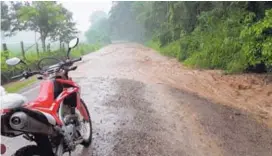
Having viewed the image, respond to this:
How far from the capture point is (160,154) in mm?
4461

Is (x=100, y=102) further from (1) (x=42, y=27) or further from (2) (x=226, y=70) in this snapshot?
(1) (x=42, y=27)

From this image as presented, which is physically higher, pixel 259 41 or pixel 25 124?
pixel 259 41

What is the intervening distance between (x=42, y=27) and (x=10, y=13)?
2.47m

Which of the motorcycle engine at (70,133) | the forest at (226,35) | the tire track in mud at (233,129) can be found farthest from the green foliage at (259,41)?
the motorcycle engine at (70,133)

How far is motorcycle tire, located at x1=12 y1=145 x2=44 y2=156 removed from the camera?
9.99ft

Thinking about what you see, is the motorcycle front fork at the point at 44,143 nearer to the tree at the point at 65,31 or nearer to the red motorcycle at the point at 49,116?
the red motorcycle at the point at 49,116

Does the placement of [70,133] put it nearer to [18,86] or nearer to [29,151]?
[29,151]

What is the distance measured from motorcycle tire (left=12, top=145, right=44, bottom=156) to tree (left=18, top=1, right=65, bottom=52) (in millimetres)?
20635

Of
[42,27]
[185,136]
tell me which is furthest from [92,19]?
[185,136]

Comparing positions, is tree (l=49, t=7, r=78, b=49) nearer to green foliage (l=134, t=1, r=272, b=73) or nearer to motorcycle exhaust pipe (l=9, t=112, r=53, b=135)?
green foliage (l=134, t=1, r=272, b=73)

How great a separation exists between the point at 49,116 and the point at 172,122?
312 cm

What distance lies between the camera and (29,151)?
10.2ft

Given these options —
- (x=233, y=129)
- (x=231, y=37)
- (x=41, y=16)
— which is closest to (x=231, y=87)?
(x=231, y=37)

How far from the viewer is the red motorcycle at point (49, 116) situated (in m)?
2.99
